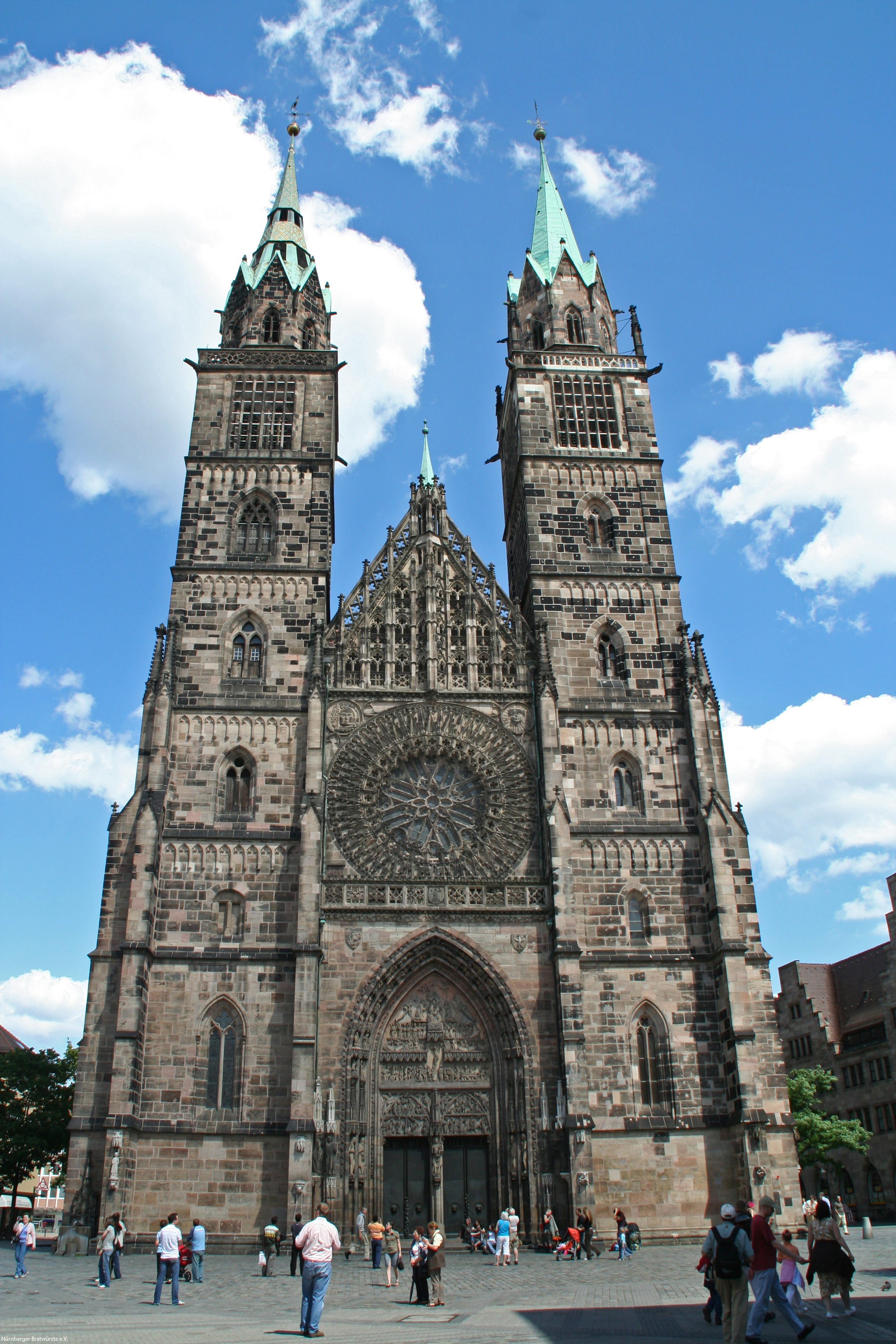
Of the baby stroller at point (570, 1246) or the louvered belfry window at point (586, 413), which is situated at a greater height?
the louvered belfry window at point (586, 413)

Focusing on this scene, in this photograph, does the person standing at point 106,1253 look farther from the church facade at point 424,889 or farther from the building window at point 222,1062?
the building window at point 222,1062

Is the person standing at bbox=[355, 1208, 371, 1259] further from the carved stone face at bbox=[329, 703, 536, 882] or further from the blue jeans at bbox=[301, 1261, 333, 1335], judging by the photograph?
the blue jeans at bbox=[301, 1261, 333, 1335]

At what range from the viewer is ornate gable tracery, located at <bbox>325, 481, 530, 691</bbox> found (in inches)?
1195

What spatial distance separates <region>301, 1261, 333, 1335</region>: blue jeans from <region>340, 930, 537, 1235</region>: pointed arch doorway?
15.0 meters

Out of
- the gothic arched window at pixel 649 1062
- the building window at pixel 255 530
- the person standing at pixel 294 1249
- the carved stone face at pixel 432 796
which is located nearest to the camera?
the person standing at pixel 294 1249

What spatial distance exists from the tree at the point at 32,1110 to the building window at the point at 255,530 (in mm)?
18600

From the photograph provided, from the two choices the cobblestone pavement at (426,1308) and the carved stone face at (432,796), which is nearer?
the cobblestone pavement at (426,1308)

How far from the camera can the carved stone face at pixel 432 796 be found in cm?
2800

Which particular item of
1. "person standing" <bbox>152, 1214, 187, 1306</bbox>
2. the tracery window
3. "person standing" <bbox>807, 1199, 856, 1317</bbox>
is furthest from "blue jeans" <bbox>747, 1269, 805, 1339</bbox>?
the tracery window

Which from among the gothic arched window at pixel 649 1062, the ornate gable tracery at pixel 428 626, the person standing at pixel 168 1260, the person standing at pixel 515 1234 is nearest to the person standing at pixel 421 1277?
the person standing at pixel 168 1260

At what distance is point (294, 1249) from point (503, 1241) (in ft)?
14.0

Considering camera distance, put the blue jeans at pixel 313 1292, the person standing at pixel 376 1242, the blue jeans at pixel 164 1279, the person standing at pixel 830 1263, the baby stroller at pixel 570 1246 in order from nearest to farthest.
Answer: the blue jeans at pixel 313 1292 → the person standing at pixel 830 1263 → the blue jeans at pixel 164 1279 → the person standing at pixel 376 1242 → the baby stroller at pixel 570 1246

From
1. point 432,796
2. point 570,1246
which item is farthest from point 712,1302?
point 432,796

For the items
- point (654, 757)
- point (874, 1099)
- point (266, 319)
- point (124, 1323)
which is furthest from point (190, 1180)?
point (874, 1099)
